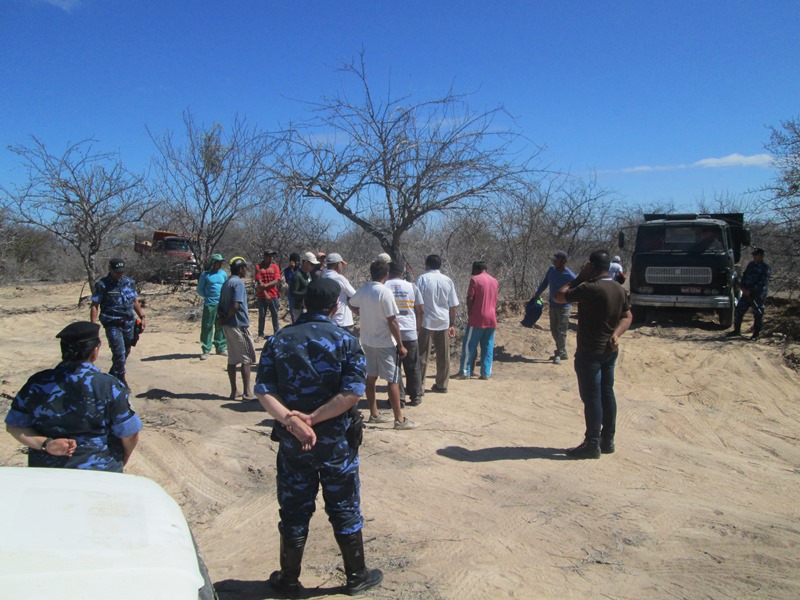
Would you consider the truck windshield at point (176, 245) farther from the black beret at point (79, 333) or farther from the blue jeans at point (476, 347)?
the black beret at point (79, 333)

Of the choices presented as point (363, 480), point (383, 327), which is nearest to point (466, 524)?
point (363, 480)

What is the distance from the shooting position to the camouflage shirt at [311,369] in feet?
10.1

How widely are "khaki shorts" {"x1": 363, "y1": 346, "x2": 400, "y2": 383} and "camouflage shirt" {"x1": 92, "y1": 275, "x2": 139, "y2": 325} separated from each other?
2.91 m

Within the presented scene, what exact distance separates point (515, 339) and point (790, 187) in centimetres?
699

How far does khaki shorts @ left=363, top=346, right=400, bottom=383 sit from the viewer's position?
241 inches

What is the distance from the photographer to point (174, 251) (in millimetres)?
22141

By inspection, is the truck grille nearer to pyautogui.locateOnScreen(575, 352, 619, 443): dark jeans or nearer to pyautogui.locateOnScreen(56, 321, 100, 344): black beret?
pyautogui.locateOnScreen(575, 352, 619, 443): dark jeans

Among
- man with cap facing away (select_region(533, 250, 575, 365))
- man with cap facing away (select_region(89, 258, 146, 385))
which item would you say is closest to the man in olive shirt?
man with cap facing away (select_region(533, 250, 575, 365))

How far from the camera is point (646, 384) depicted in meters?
8.85

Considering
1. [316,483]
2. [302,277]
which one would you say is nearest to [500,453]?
[316,483]

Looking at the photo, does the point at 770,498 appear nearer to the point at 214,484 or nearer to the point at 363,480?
the point at 363,480

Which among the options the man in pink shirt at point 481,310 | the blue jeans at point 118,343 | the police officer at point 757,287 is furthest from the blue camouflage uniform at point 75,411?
the police officer at point 757,287

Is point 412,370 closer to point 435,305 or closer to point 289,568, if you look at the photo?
point 435,305

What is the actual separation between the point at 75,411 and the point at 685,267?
40.1ft
